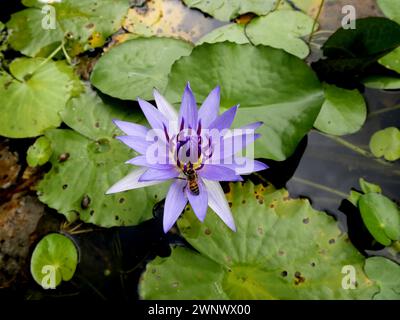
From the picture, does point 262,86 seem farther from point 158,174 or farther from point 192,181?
point 158,174

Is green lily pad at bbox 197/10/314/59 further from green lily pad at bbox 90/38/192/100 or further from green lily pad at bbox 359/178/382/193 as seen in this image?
green lily pad at bbox 359/178/382/193

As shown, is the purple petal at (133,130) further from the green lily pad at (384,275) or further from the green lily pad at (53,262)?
the green lily pad at (384,275)

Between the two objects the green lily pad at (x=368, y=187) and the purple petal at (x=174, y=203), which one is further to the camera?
the green lily pad at (x=368, y=187)

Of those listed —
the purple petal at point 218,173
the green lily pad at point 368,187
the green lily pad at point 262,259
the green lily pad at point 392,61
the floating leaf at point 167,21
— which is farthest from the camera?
the floating leaf at point 167,21

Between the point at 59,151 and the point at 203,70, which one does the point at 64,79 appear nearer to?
the point at 59,151

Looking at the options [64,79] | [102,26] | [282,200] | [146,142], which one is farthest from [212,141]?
[102,26]

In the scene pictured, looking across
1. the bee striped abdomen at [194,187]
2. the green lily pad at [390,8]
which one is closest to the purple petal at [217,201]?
the bee striped abdomen at [194,187]

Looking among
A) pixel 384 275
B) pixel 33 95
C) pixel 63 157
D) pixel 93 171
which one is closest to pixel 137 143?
pixel 93 171
